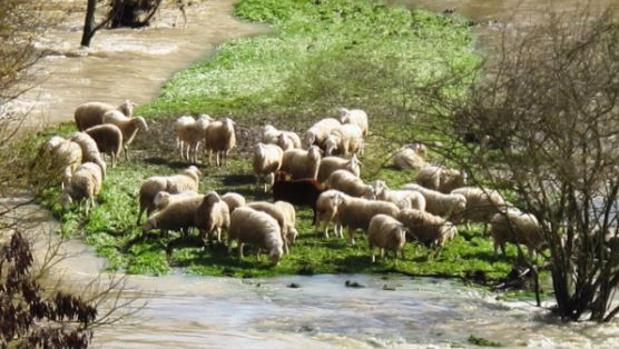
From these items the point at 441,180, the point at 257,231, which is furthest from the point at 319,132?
the point at 257,231

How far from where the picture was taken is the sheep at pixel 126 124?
29.9m

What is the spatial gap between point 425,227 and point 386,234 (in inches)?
38.4

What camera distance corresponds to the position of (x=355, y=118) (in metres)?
31.8

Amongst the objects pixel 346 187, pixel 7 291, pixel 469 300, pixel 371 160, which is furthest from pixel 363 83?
pixel 7 291

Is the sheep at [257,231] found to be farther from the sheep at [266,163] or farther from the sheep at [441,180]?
the sheep at [441,180]

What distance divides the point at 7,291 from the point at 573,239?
1101cm

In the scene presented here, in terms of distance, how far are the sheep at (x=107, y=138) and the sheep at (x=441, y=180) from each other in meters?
Answer: 6.18

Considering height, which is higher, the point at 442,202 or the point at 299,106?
the point at 299,106

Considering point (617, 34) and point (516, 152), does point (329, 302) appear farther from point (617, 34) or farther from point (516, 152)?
point (617, 34)

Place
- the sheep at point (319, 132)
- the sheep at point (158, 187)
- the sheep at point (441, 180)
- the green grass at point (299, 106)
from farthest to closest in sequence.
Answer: the sheep at point (319, 132)
the sheep at point (441, 180)
the sheep at point (158, 187)
the green grass at point (299, 106)

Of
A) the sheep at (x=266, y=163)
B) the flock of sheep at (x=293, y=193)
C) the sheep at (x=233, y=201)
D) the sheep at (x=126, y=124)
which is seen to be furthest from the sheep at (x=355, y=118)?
the sheep at (x=233, y=201)

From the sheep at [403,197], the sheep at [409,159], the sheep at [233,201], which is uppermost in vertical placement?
the sheep at [409,159]

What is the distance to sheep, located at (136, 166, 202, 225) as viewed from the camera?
2511 centimetres

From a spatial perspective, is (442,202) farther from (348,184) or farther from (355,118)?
(355,118)
